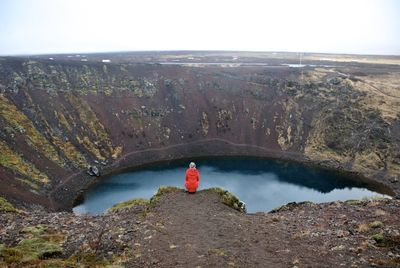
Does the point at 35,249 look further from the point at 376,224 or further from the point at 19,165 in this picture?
the point at 19,165

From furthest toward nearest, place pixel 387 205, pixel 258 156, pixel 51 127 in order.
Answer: pixel 258 156 < pixel 51 127 < pixel 387 205

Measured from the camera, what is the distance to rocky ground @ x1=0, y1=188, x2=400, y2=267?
15688mm

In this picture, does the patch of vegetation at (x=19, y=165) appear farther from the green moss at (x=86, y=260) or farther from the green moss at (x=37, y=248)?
the green moss at (x=86, y=260)

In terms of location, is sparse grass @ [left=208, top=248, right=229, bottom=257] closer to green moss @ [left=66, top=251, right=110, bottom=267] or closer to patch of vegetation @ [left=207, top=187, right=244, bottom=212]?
green moss @ [left=66, top=251, right=110, bottom=267]

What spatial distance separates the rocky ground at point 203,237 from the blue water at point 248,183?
1153 inches

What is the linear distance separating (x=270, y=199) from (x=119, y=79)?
51.9m

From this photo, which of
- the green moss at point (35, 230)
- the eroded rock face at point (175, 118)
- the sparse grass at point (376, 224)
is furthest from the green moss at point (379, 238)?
the eroded rock face at point (175, 118)

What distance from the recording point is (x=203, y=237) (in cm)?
1895

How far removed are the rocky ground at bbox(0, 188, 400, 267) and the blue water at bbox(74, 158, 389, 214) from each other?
2929 centimetres

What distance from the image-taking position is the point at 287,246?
58.6 feet

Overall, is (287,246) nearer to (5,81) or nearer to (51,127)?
(51,127)

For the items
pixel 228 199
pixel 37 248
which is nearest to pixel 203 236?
pixel 37 248

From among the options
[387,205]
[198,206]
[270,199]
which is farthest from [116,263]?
[270,199]

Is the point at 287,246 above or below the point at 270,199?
above
